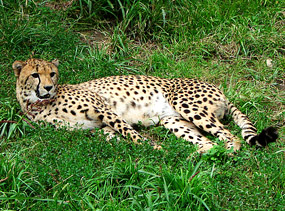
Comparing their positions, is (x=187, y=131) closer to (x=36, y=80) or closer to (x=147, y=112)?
(x=147, y=112)

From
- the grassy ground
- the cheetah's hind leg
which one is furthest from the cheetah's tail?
the cheetah's hind leg

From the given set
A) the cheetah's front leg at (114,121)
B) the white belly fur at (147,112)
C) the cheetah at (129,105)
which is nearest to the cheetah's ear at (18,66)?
the cheetah at (129,105)

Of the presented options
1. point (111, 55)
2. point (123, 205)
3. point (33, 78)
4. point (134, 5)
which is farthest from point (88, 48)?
point (123, 205)

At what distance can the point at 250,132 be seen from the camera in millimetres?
4777

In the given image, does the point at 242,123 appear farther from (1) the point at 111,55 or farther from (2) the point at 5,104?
(2) the point at 5,104

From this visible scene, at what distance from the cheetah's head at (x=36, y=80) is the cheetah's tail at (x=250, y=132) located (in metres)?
2.10

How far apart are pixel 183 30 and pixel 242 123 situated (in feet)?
7.12

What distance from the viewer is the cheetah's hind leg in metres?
4.78

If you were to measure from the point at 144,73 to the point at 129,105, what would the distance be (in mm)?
1017

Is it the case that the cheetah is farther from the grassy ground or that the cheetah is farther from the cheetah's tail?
the grassy ground

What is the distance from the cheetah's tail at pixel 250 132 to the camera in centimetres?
430

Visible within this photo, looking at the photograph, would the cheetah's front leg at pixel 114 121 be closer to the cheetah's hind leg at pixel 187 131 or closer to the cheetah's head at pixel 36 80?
the cheetah's hind leg at pixel 187 131

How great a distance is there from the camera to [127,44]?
21.3 feet

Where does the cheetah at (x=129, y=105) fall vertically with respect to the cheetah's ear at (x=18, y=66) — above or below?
below
